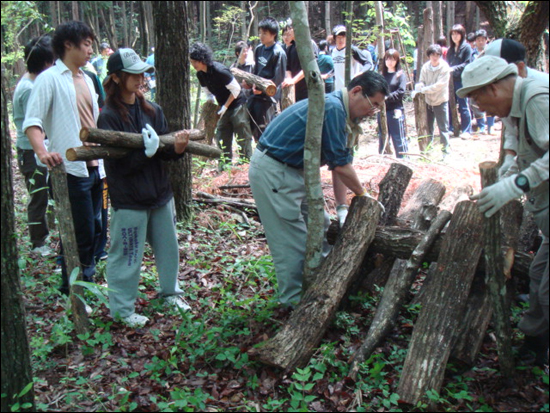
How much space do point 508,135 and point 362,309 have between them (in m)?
1.80

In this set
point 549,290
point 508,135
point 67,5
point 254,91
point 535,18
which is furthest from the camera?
point 67,5

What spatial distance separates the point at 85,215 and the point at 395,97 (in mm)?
7026

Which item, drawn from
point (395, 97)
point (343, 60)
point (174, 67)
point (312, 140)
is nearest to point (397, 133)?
point (395, 97)

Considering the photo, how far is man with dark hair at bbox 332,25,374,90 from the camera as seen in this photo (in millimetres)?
10234

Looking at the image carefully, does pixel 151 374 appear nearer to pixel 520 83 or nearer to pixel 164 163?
pixel 164 163

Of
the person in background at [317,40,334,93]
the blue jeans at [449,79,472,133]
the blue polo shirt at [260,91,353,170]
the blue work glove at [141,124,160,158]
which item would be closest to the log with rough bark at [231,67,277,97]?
the person in background at [317,40,334,93]

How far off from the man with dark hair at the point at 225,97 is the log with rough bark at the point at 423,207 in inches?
144

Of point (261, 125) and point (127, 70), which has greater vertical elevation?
point (127, 70)

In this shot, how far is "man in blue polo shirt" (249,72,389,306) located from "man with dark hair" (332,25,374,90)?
20.4ft

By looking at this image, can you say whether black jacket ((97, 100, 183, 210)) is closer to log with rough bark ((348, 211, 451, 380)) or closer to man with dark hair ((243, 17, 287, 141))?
log with rough bark ((348, 211, 451, 380))

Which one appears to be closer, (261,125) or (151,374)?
(151,374)

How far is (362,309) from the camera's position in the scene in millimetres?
4391

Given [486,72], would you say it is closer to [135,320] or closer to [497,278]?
[497,278]

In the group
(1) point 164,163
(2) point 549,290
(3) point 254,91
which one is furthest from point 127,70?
(3) point 254,91
